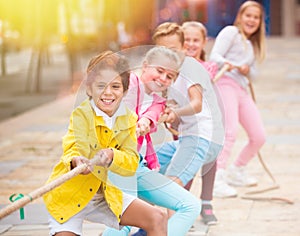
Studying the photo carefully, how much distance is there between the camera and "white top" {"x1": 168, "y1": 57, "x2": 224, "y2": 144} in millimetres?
4898

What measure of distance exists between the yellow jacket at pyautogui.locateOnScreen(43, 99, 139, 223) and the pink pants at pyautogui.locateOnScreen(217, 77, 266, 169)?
108 inches

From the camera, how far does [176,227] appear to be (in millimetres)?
4449

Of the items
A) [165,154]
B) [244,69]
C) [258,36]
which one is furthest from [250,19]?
[165,154]

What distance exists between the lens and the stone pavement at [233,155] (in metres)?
5.77

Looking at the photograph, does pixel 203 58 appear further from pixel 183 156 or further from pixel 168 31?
pixel 183 156

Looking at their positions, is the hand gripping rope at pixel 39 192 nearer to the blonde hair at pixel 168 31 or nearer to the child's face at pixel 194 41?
the blonde hair at pixel 168 31

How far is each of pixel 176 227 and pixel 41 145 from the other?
17.6 ft

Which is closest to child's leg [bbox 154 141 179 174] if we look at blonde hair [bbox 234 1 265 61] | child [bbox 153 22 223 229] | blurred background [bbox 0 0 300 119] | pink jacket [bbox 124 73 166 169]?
child [bbox 153 22 223 229]

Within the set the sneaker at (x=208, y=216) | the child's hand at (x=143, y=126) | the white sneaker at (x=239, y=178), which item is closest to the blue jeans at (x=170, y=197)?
the child's hand at (x=143, y=126)

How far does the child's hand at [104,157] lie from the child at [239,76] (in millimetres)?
2879

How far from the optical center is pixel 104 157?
3.84m

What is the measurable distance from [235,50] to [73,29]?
71.4 ft

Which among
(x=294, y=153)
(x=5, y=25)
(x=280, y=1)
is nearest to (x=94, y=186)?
(x=294, y=153)

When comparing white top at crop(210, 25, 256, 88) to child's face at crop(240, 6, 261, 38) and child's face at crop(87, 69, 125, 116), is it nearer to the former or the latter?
child's face at crop(240, 6, 261, 38)
